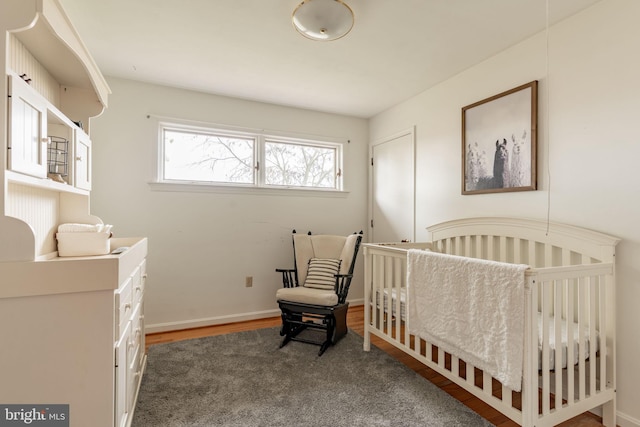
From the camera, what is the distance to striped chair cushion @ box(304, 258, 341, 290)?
2.81 m

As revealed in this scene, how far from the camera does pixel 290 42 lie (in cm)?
209

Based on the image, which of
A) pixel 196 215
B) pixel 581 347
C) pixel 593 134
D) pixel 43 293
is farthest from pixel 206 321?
pixel 593 134

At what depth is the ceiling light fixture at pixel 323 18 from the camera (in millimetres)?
1636

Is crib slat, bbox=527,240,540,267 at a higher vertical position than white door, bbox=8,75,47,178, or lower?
lower

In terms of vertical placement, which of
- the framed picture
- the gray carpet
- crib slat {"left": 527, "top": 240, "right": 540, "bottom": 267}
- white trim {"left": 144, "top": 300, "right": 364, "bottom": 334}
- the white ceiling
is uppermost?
the white ceiling

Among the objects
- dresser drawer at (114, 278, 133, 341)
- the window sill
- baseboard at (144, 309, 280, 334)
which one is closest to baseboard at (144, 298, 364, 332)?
baseboard at (144, 309, 280, 334)

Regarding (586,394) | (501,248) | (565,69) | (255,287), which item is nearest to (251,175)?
(255,287)

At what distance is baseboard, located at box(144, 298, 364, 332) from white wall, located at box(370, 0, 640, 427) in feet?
7.63

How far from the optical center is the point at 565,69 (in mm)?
1840

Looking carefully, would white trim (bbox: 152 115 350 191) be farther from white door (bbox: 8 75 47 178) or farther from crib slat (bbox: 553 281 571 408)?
crib slat (bbox: 553 281 571 408)

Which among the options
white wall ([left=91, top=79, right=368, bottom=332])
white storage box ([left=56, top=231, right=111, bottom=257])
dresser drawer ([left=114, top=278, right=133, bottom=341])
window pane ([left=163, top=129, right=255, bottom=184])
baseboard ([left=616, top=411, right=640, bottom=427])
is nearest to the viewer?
dresser drawer ([left=114, top=278, right=133, bottom=341])

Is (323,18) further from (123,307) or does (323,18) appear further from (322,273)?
(322,273)

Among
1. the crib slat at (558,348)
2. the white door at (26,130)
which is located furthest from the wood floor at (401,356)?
the white door at (26,130)

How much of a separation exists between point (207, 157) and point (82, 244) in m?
1.81
